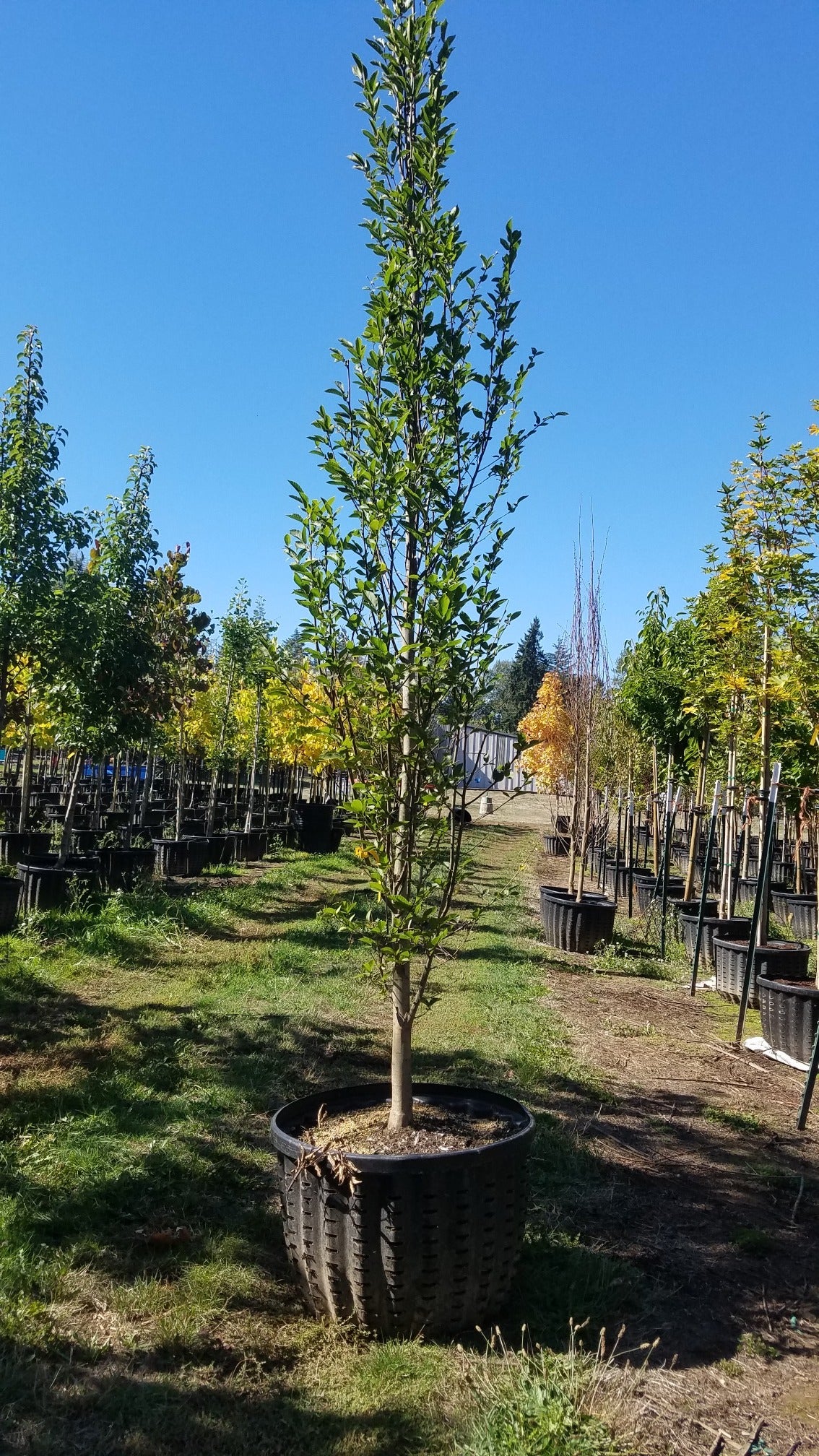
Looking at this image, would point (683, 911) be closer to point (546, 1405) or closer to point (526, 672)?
point (546, 1405)

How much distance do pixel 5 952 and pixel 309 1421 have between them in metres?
5.90

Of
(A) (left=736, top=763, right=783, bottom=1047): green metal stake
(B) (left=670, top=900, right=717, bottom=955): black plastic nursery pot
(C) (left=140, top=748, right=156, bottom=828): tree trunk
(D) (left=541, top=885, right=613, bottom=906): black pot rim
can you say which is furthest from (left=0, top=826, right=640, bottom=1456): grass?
(C) (left=140, top=748, right=156, bottom=828): tree trunk

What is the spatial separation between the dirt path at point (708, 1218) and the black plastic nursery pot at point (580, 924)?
3.05m

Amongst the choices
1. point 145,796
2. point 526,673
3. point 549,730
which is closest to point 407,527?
point 145,796

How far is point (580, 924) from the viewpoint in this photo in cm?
1032

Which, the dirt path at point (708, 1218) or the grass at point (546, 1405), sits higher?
the grass at point (546, 1405)

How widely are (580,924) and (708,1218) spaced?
6239mm

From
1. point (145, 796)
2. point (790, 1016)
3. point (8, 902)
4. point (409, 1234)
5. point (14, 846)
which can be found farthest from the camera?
point (145, 796)

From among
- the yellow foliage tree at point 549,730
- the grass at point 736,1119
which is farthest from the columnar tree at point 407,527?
the yellow foliage tree at point 549,730

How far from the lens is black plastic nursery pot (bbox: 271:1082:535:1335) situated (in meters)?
2.99

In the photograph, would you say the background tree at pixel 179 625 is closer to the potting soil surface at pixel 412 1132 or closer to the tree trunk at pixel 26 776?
the tree trunk at pixel 26 776

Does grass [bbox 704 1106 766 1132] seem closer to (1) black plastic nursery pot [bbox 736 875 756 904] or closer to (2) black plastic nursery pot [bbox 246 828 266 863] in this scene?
(1) black plastic nursery pot [bbox 736 875 756 904]

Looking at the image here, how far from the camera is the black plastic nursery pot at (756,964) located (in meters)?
7.58

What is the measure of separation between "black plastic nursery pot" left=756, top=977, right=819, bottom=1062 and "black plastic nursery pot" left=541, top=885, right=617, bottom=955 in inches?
137
